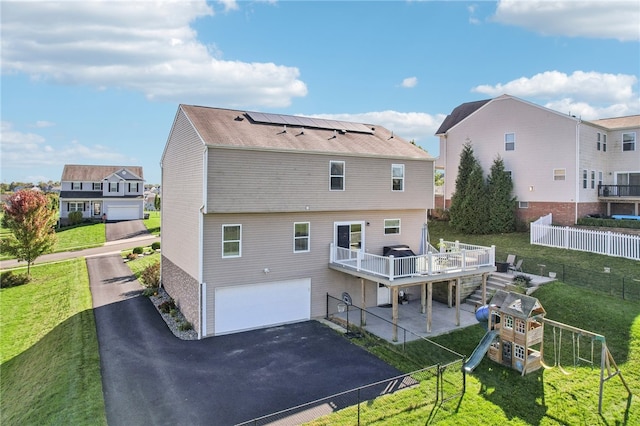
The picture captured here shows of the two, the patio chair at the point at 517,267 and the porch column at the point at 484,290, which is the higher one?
the patio chair at the point at 517,267

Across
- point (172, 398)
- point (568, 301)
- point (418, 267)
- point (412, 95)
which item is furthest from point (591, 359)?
point (412, 95)

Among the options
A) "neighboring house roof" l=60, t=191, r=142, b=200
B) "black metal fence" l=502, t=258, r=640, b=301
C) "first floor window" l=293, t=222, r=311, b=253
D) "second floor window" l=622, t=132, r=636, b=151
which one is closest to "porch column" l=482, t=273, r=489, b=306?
"black metal fence" l=502, t=258, r=640, b=301

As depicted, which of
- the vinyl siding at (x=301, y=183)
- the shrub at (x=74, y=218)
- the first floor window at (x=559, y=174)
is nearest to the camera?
the vinyl siding at (x=301, y=183)

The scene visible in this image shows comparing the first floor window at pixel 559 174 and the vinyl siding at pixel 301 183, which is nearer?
the vinyl siding at pixel 301 183

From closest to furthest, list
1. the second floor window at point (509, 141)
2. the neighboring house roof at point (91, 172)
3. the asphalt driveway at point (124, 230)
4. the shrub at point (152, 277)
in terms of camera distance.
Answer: the shrub at point (152, 277) < the second floor window at point (509, 141) < the asphalt driveway at point (124, 230) < the neighboring house roof at point (91, 172)

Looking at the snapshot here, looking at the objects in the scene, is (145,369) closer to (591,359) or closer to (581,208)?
(591,359)

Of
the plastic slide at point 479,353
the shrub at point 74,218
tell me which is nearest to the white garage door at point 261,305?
the plastic slide at point 479,353

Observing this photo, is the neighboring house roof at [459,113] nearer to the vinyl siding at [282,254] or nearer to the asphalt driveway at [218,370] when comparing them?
the vinyl siding at [282,254]

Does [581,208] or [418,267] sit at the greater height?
[581,208]
